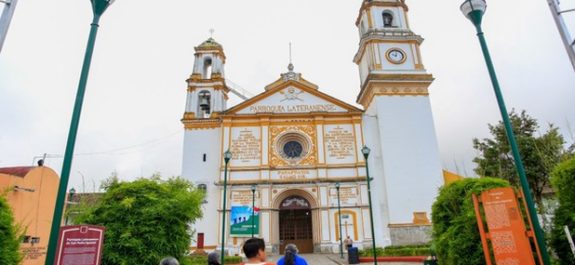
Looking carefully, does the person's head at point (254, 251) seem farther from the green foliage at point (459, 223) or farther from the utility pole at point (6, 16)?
the green foliage at point (459, 223)

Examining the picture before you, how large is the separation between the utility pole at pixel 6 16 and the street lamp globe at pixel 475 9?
23.9 feet

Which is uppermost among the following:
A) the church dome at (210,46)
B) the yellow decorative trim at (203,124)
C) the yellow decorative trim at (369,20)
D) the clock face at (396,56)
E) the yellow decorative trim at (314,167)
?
the yellow decorative trim at (369,20)

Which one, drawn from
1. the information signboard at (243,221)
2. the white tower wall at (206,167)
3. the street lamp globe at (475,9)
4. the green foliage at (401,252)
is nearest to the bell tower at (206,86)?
the white tower wall at (206,167)

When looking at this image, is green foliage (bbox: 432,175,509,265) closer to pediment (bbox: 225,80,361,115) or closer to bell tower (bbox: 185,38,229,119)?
pediment (bbox: 225,80,361,115)

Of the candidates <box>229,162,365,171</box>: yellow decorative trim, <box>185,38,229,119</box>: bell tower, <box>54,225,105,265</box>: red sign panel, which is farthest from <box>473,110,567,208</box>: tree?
<box>54,225,105,265</box>: red sign panel

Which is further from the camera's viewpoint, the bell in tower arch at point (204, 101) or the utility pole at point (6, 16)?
the bell in tower arch at point (204, 101)

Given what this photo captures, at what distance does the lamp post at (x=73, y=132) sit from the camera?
4.16m

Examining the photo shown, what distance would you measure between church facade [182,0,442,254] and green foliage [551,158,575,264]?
13.9 m

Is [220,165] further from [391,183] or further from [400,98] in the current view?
[400,98]

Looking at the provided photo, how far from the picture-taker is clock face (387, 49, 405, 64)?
24.0 metres

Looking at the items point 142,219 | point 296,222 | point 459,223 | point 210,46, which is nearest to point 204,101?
point 210,46

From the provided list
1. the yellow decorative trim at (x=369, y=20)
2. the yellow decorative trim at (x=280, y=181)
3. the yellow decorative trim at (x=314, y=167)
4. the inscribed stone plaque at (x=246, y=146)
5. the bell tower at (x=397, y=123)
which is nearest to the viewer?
the bell tower at (x=397, y=123)

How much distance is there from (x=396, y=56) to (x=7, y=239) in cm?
2305

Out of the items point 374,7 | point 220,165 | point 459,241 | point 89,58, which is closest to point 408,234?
point 220,165
